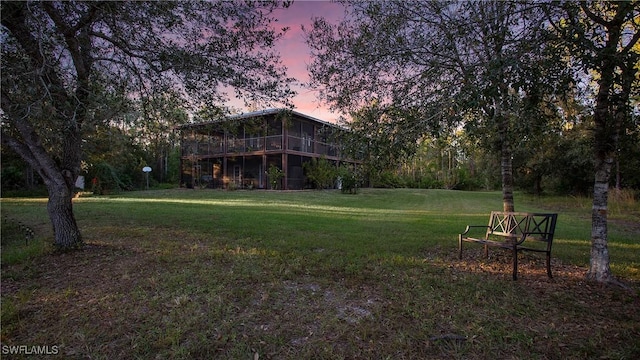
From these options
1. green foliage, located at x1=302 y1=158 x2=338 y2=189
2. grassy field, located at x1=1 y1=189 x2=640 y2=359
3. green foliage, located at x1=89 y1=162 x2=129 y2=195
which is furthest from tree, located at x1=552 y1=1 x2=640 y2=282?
green foliage, located at x1=89 y1=162 x2=129 y2=195

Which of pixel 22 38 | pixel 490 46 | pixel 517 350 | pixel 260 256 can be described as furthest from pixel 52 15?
pixel 517 350

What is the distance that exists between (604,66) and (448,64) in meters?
2.47

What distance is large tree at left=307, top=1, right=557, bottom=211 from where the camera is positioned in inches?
127

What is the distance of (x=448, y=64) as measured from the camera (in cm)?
535

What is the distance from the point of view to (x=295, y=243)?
20.9 ft

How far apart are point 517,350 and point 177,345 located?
2961mm

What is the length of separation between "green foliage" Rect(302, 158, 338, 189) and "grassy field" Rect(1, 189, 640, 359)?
15552 mm

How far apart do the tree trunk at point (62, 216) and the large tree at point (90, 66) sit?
0.02m

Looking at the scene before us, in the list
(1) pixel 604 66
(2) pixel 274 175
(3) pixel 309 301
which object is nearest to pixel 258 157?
(2) pixel 274 175

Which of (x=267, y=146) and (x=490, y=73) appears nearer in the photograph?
(x=490, y=73)

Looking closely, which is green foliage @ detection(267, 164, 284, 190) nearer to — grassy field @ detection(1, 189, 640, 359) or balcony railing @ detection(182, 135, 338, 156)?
balcony railing @ detection(182, 135, 338, 156)

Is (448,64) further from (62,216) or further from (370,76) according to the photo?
(62,216)

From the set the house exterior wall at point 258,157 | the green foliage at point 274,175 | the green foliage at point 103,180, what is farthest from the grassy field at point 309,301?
the green foliage at point 103,180

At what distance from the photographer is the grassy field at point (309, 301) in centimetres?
282
